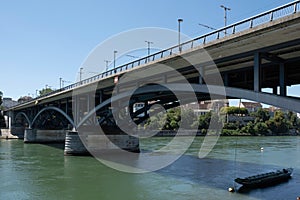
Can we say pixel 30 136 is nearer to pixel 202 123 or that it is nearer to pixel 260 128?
pixel 202 123

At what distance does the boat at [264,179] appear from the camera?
18.3 meters

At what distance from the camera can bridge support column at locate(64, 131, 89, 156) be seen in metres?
34.0

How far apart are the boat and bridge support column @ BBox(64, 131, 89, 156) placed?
1897 centimetres

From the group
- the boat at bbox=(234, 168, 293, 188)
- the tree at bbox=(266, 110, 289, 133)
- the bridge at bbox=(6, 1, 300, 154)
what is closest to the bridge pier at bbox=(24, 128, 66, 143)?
the bridge at bbox=(6, 1, 300, 154)

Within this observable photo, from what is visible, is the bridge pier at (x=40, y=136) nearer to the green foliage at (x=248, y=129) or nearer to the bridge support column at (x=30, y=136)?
the bridge support column at (x=30, y=136)

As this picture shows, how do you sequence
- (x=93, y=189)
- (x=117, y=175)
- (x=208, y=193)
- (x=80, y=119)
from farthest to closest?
(x=80, y=119), (x=117, y=175), (x=93, y=189), (x=208, y=193)

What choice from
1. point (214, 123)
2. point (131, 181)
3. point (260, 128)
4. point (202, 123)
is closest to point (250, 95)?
point (131, 181)

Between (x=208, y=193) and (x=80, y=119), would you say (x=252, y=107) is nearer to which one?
(x=80, y=119)

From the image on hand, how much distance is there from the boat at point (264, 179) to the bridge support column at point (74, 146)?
1897 centimetres

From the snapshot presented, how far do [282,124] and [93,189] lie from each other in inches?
3621

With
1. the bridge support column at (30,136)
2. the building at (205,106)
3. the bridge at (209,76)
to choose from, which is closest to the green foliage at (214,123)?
the building at (205,106)

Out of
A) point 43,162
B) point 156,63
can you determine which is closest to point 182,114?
point 43,162

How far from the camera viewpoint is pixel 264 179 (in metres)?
19.2

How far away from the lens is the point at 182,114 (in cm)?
8712
